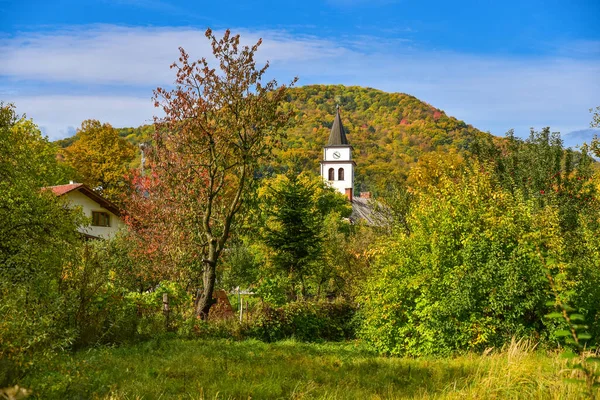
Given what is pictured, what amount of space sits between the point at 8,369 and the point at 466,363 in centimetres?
734

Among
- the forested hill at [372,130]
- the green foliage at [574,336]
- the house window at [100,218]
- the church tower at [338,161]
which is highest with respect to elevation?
the forested hill at [372,130]

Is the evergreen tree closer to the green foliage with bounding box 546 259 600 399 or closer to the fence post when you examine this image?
the fence post

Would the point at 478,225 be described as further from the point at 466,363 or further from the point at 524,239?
the point at 466,363

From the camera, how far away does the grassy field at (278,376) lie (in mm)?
7090

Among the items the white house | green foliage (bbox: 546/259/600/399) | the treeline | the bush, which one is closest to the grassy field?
the treeline

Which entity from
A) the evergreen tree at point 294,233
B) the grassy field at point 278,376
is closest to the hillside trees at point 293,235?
the evergreen tree at point 294,233

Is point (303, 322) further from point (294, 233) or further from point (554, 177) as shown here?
point (554, 177)

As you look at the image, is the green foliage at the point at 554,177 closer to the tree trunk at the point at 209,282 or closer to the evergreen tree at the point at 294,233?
the evergreen tree at the point at 294,233

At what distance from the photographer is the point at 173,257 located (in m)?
20.5

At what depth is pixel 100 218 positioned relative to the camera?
136 feet

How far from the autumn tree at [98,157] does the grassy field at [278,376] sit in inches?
1657

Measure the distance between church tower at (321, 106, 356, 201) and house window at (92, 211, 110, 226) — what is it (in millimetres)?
56945

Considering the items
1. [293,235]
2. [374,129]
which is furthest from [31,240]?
[374,129]

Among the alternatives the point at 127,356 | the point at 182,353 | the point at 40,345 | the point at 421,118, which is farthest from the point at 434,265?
the point at 421,118
